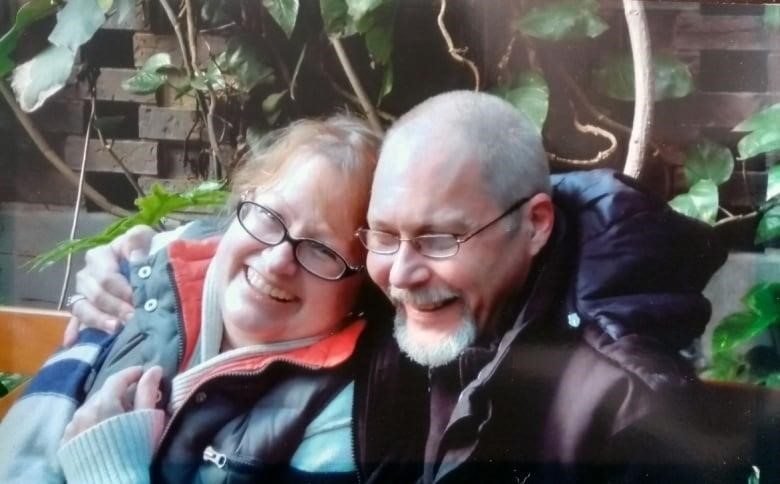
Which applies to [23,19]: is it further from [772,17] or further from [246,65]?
[772,17]

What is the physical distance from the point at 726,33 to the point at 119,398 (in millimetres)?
709

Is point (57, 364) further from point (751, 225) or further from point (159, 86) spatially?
point (751, 225)

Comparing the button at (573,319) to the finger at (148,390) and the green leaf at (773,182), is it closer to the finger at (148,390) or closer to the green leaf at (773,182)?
the green leaf at (773,182)

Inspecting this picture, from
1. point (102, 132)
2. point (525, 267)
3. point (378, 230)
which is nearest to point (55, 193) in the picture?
point (102, 132)

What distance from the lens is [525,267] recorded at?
0.89 metres

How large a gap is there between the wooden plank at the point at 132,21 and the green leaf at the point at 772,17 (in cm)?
62

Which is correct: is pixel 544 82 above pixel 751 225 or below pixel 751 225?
above

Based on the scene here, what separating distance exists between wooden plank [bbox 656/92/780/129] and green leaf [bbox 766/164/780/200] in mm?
58

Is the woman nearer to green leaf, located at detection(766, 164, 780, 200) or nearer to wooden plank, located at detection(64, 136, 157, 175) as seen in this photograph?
wooden plank, located at detection(64, 136, 157, 175)

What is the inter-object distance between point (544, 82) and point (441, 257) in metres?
0.20

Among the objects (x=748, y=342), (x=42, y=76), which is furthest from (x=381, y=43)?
(x=748, y=342)

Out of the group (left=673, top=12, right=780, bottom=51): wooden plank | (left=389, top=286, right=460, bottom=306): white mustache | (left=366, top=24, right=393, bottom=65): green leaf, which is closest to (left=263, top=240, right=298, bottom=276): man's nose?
(left=389, top=286, right=460, bottom=306): white mustache

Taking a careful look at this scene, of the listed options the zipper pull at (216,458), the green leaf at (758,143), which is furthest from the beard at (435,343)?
the green leaf at (758,143)

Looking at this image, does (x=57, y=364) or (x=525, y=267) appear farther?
(x=57, y=364)
